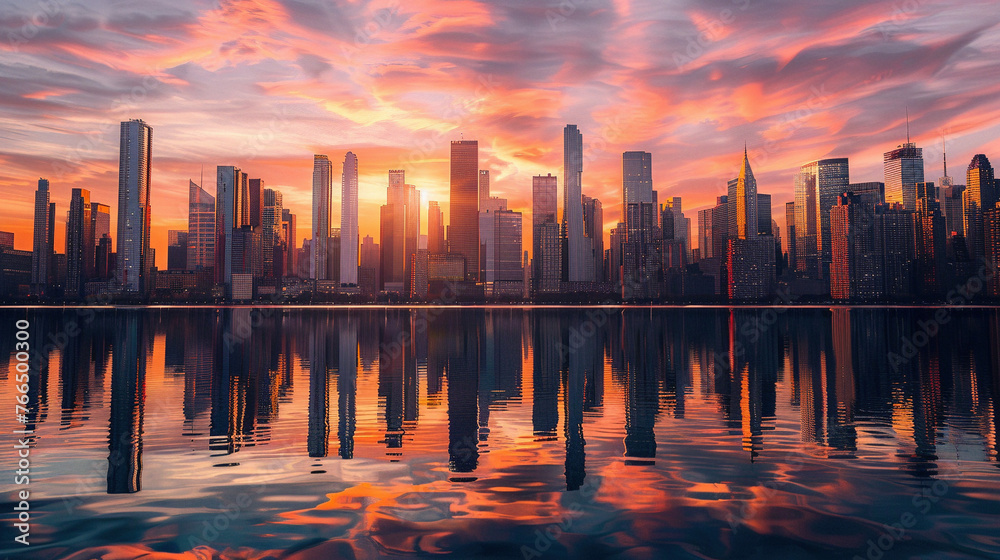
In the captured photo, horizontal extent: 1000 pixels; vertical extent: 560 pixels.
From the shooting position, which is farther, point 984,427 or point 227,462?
point 984,427

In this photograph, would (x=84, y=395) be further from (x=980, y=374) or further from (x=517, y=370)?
(x=980, y=374)

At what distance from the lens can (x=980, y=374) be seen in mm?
51500

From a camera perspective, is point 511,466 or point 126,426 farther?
point 126,426

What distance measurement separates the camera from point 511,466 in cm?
2384

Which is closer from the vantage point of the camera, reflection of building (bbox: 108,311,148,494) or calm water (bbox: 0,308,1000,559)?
calm water (bbox: 0,308,1000,559)

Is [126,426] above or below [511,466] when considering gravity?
above

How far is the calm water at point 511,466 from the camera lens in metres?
16.2

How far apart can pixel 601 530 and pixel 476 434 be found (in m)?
13.9

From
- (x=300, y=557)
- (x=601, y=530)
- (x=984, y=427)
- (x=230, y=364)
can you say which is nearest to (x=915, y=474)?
(x=984, y=427)

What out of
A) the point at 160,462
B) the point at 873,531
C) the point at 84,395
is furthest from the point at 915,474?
the point at 84,395

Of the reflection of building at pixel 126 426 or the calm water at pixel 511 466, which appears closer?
the calm water at pixel 511 466

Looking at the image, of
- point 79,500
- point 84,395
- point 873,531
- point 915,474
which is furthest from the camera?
point 84,395

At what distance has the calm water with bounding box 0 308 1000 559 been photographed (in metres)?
16.2

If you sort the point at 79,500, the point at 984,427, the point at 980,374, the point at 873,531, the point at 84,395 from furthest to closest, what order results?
the point at 980,374, the point at 84,395, the point at 984,427, the point at 79,500, the point at 873,531
